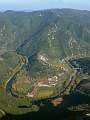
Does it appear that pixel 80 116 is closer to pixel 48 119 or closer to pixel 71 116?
pixel 71 116

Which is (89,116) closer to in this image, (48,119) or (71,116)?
(71,116)

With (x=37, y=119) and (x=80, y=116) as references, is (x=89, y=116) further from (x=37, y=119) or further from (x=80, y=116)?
(x=37, y=119)

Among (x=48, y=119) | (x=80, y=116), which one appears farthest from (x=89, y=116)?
(x=48, y=119)

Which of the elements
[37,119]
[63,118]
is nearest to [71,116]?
[63,118]

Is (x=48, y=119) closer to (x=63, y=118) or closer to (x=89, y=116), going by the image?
(x=63, y=118)

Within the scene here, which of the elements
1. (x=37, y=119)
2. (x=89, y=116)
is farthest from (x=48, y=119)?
(x=89, y=116)
